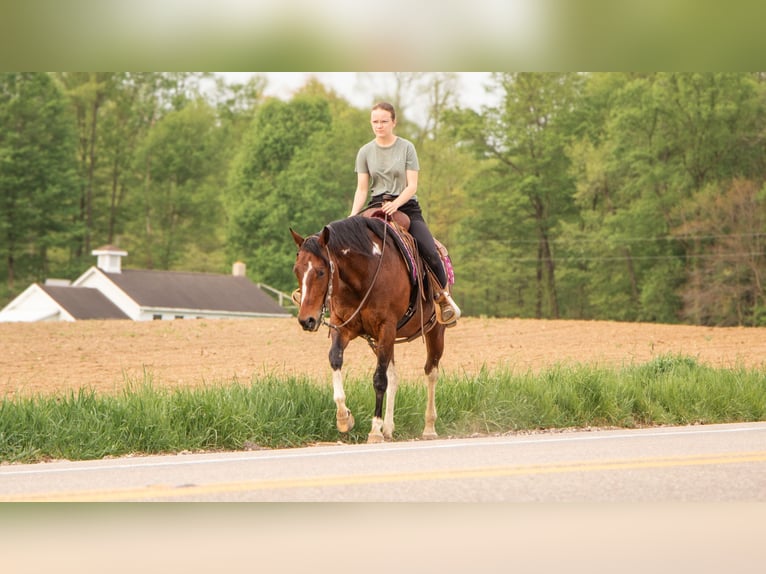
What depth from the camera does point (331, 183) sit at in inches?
2228

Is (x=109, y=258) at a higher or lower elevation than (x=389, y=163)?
lower

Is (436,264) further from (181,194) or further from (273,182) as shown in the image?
(181,194)

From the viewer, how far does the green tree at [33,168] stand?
57.4 meters

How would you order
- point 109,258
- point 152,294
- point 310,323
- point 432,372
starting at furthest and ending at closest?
point 152,294 < point 109,258 < point 432,372 < point 310,323

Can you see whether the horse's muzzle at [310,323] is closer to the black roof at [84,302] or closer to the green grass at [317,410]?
the green grass at [317,410]

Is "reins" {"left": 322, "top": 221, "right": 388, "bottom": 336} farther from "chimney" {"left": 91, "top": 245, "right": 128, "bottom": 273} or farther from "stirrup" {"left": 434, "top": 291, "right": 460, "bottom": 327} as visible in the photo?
"chimney" {"left": 91, "top": 245, "right": 128, "bottom": 273}

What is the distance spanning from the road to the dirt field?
1089 cm

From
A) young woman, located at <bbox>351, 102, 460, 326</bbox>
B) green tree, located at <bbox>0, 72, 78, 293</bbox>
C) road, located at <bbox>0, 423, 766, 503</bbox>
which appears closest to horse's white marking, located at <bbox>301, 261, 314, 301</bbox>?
young woman, located at <bbox>351, 102, 460, 326</bbox>

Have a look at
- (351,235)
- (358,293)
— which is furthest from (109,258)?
(351,235)

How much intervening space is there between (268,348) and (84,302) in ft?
96.4

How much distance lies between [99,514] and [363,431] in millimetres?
4837

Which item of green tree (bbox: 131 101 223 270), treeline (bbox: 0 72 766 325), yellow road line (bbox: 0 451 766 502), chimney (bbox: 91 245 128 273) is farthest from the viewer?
green tree (bbox: 131 101 223 270)

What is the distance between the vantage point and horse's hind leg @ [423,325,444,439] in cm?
1018

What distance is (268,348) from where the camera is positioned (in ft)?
92.7
